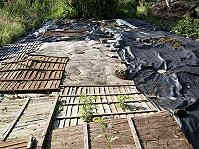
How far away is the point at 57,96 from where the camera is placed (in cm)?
441

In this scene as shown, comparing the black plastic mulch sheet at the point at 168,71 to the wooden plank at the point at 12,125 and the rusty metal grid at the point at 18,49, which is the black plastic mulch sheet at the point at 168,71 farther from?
the rusty metal grid at the point at 18,49

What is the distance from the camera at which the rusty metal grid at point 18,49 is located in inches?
285

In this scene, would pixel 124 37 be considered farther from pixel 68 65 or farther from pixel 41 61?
pixel 41 61

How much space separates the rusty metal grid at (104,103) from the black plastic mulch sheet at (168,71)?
0.98ft

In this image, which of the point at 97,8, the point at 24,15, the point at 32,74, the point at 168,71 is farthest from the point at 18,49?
the point at 97,8

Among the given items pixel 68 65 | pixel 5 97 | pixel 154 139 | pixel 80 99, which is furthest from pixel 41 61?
pixel 154 139

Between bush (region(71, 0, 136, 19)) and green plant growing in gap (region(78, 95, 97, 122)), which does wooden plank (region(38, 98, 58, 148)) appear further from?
bush (region(71, 0, 136, 19))

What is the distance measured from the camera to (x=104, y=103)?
4234 mm

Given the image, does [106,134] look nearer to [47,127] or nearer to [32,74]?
[47,127]

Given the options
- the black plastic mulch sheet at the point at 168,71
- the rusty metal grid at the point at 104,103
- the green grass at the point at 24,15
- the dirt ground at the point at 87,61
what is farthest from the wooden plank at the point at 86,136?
the green grass at the point at 24,15

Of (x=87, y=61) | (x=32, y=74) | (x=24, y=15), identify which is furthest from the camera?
(x=24, y=15)

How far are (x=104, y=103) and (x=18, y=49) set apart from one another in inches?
202

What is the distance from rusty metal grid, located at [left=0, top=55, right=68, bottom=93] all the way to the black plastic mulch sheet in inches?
82.1

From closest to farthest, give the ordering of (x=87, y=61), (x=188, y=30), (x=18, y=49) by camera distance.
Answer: (x=87, y=61) → (x=18, y=49) → (x=188, y=30)
